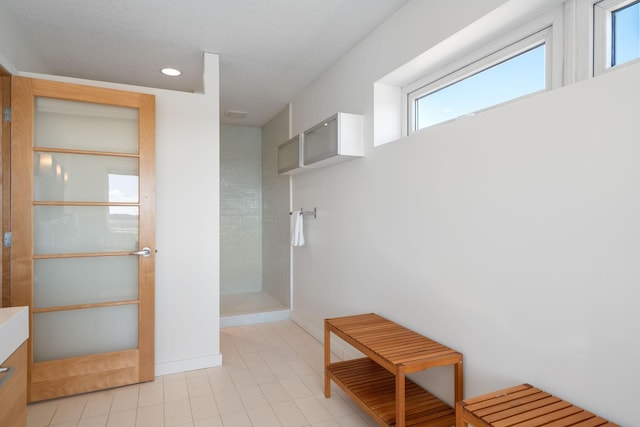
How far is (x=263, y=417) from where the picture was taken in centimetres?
214

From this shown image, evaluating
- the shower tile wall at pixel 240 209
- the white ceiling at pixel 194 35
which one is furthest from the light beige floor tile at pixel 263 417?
the shower tile wall at pixel 240 209

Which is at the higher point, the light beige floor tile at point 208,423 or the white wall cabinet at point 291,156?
the white wall cabinet at point 291,156

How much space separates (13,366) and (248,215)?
3991mm

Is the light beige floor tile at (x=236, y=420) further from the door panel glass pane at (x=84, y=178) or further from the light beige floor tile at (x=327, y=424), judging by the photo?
the door panel glass pane at (x=84, y=178)

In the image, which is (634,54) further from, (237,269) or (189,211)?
(237,269)

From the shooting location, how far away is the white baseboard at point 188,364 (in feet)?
8.87

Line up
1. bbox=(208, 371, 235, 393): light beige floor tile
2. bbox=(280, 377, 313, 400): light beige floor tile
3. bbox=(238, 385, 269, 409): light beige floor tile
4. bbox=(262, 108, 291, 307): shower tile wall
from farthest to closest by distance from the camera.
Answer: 1. bbox=(262, 108, 291, 307): shower tile wall
2. bbox=(208, 371, 235, 393): light beige floor tile
3. bbox=(280, 377, 313, 400): light beige floor tile
4. bbox=(238, 385, 269, 409): light beige floor tile

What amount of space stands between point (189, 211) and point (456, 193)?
198cm

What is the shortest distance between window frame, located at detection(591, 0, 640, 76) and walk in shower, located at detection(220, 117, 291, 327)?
142 inches

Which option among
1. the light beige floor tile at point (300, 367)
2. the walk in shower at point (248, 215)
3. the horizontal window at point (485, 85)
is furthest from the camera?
the walk in shower at point (248, 215)

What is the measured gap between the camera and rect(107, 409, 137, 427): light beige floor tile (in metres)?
2.06

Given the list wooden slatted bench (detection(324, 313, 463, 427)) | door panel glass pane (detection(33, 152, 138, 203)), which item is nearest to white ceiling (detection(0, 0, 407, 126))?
door panel glass pane (detection(33, 152, 138, 203))

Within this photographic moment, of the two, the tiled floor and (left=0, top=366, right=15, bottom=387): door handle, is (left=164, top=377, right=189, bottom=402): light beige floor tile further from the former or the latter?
(left=0, top=366, right=15, bottom=387): door handle

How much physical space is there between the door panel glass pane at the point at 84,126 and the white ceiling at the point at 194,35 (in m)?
0.40
